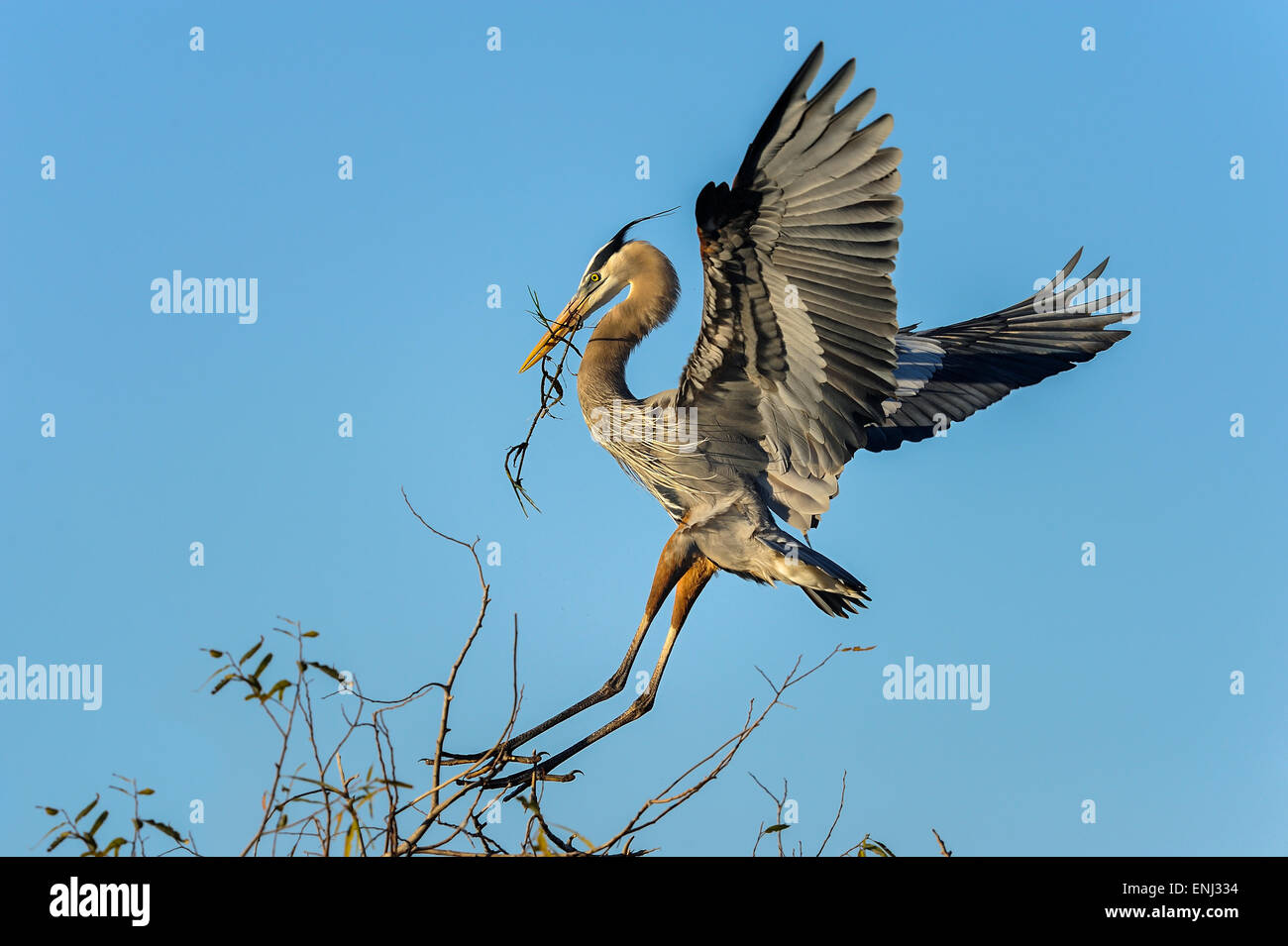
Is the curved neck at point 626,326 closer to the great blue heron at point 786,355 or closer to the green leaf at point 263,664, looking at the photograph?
the great blue heron at point 786,355

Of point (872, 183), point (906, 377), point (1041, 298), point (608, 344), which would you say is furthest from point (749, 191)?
point (1041, 298)

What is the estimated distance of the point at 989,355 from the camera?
6.52 metres

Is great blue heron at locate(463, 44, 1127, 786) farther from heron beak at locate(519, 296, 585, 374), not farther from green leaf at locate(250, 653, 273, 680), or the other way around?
green leaf at locate(250, 653, 273, 680)

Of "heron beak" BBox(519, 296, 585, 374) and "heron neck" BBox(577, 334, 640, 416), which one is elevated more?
"heron beak" BBox(519, 296, 585, 374)

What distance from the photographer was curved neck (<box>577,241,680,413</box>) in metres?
5.64

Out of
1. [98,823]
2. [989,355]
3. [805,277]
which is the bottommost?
[98,823]

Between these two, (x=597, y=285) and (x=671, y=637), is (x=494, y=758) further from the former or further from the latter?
(x=597, y=285)

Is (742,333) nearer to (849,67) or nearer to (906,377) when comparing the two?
(849,67)

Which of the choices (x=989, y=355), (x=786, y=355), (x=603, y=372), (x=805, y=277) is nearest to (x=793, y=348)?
(x=786, y=355)

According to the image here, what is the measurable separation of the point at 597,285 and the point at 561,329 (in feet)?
1.19

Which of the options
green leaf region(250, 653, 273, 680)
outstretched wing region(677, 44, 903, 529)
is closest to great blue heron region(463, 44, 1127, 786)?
outstretched wing region(677, 44, 903, 529)

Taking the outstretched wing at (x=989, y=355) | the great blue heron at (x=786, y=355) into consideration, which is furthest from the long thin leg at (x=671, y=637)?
the outstretched wing at (x=989, y=355)
